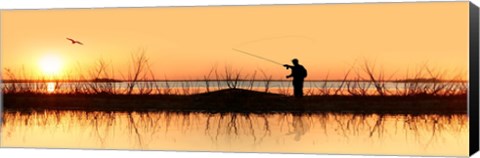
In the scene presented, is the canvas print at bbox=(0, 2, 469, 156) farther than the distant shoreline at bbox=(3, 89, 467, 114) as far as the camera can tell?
No

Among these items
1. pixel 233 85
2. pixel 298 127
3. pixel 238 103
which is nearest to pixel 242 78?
pixel 233 85

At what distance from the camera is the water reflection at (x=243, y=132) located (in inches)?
331

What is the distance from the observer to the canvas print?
8.41 m

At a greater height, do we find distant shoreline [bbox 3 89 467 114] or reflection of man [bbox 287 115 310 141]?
distant shoreline [bbox 3 89 467 114]

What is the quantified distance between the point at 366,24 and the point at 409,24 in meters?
0.34

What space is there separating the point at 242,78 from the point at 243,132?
45 cm

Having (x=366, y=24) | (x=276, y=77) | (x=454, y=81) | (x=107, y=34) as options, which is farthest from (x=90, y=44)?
(x=454, y=81)

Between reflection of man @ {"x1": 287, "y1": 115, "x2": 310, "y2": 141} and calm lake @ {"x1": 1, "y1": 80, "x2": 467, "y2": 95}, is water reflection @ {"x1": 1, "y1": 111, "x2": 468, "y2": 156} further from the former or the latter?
calm lake @ {"x1": 1, "y1": 80, "x2": 467, "y2": 95}

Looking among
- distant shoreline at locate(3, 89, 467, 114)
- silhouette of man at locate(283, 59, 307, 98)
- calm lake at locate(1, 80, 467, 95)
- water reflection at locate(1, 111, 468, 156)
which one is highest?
silhouette of man at locate(283, 59, 307, 98)

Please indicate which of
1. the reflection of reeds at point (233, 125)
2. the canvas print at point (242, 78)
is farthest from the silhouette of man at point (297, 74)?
the reflection of reeds at point (233, 125)

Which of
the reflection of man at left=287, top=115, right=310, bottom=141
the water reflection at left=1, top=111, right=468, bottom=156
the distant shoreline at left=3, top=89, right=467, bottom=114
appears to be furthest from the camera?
the reflection of man at left=287, top=115, right=310, bottom=141

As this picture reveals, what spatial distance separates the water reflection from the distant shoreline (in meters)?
0.05

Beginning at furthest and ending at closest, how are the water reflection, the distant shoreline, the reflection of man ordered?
the reflection of man < the distant shoreline < the water reflection

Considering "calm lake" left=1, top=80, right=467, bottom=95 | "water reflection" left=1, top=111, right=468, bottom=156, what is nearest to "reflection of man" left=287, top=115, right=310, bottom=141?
"water reflection" left=1, top=111, right=468, bottom=156
